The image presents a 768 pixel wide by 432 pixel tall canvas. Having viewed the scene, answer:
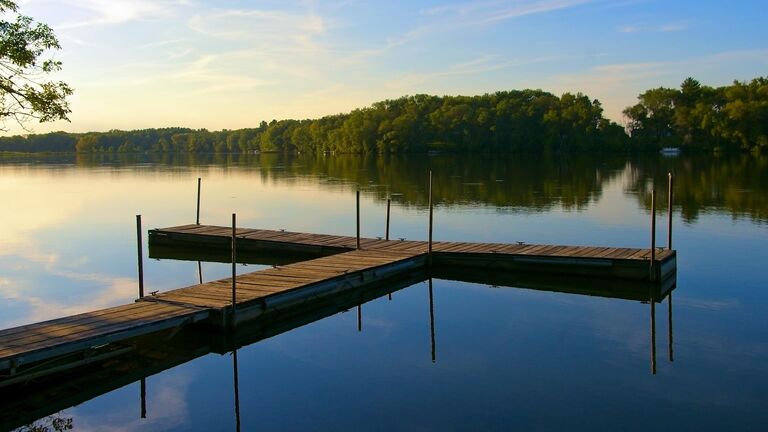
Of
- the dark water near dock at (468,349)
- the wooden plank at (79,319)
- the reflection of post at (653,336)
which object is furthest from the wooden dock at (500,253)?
the wooden plank at (79,319)

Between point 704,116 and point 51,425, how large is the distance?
12004 cm

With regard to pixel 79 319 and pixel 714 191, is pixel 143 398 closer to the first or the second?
pixel 79 319

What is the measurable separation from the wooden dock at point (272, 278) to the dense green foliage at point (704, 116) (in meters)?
102

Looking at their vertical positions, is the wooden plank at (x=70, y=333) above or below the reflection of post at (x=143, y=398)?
above

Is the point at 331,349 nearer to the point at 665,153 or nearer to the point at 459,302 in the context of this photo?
the point at 459,302

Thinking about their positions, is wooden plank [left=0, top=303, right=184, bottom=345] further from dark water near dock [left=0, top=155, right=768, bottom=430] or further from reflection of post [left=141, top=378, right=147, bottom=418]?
reflection of post [left=141, top=378, right=147, bottom=418]

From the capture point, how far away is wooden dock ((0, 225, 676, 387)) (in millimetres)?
11719

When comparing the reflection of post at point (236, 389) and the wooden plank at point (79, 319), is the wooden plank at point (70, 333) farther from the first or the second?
the reflection of post at point (236, 389)

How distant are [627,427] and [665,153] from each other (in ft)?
393

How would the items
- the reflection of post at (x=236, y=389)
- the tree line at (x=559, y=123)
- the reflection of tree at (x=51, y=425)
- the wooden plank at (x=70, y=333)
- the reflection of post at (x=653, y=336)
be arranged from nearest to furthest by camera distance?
the reflection of tree at (x=51, y=425), the reflection of post at (x=236, y=389), the wooden plank at (x=70, y=333), the reflection of post at (x=653, y=336), the tree line at (x=559, y=123)

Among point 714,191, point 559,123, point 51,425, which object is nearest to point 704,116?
point 559,123

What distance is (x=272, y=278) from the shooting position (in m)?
17.3

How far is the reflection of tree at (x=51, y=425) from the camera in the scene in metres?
10.1

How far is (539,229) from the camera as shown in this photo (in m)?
29.7
